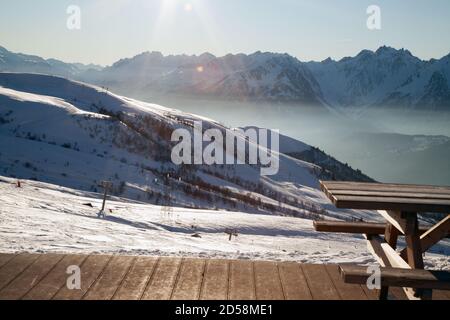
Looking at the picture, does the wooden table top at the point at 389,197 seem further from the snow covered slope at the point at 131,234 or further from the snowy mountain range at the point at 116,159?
the snowy mountain range at the point at 116,159

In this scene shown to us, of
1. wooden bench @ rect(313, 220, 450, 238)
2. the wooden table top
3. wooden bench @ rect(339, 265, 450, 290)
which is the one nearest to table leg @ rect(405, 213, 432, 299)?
the wooden table top

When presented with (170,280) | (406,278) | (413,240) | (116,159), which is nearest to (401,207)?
(413,240)

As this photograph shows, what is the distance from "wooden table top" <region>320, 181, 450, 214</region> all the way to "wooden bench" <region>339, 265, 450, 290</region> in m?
0.67

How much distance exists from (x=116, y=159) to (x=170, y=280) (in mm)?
39382

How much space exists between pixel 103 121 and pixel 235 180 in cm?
1946

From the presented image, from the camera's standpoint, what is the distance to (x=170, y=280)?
5707 millimetres

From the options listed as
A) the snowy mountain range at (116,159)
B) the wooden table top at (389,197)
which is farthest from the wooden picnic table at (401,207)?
the snowy mountain range at (116,159)

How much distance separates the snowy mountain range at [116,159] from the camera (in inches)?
1241

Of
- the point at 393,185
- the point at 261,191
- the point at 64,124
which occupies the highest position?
the point at 64,124
